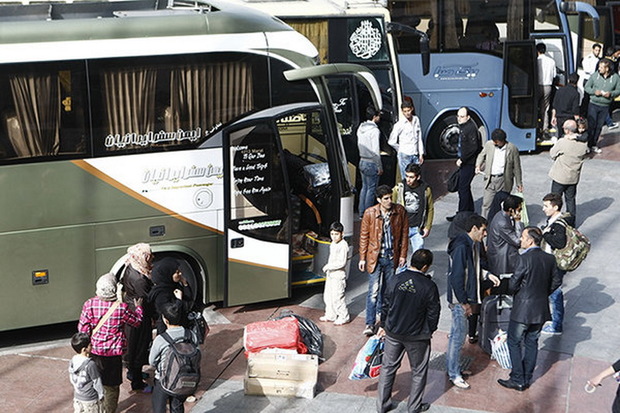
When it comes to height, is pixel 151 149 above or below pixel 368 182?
above

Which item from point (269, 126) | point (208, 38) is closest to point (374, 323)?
point (269, 126)

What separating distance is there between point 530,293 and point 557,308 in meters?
1.88

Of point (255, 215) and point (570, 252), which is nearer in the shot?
point (570, 252)

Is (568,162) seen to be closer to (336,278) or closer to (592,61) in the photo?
(336,278)

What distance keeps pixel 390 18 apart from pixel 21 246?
8959 mm

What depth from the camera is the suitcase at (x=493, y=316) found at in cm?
1055

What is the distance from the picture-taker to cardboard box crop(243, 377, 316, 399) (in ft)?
32.6

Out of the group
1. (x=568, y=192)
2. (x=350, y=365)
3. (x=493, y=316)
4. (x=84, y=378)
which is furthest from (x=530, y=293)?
(x=568, y=192)

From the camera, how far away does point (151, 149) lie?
36.2 ft

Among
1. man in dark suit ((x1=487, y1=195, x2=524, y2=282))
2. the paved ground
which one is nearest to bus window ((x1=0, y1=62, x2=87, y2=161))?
the paved ground

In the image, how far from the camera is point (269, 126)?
11.5 meters

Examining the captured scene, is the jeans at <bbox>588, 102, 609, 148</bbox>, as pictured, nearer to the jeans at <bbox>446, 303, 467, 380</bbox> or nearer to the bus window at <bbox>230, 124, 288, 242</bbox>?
the bus window at <bbox>230, 124, 288, 242</bbox>

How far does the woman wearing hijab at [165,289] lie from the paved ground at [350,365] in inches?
43.0

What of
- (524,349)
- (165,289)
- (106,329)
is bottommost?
(524,349)
